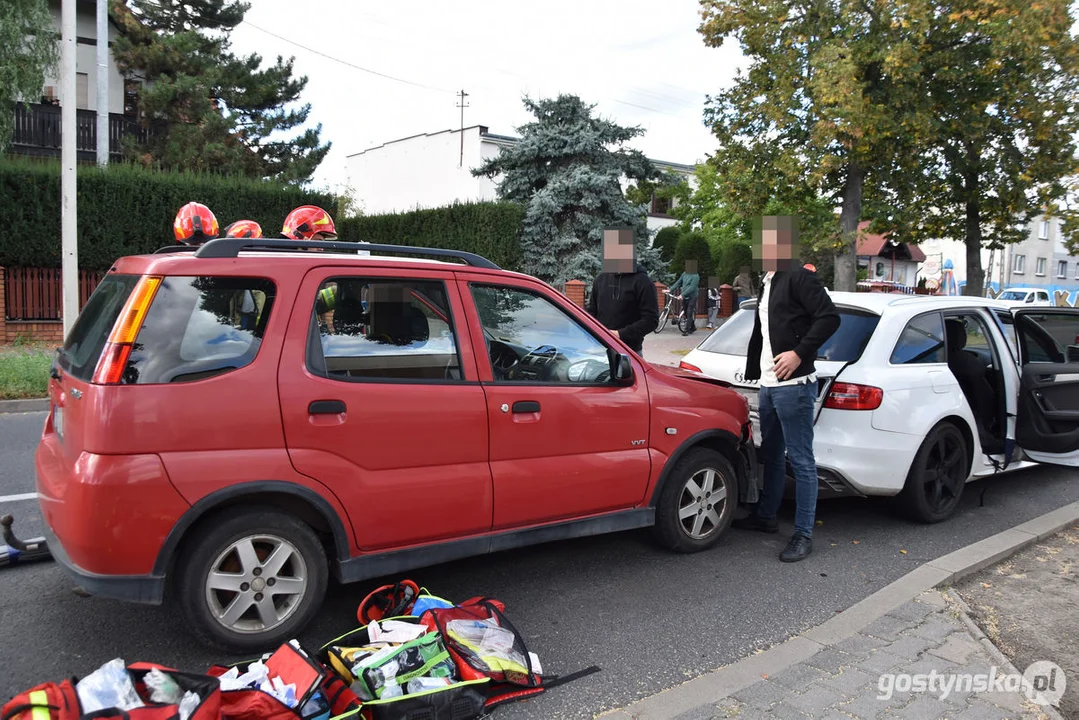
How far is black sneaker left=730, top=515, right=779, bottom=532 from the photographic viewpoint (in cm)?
531

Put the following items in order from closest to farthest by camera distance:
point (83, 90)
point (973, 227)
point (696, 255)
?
point (973, 227) < point (83, 90) < point (696, 255)

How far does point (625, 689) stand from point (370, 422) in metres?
1.57

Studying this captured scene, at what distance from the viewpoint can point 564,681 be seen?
10.7 feet

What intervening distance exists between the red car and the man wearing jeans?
94cm

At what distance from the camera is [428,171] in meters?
43.2

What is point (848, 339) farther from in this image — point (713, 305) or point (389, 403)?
point (713, 305)

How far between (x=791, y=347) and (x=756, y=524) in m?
1.38

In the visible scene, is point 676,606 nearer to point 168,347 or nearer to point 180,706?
point 180,706

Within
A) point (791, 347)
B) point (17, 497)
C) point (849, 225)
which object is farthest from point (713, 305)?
point (17, 497)

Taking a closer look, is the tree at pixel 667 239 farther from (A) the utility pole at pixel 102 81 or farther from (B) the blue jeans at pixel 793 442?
(B) the blue jeans at pixel 793 442

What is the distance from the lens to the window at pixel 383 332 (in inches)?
139

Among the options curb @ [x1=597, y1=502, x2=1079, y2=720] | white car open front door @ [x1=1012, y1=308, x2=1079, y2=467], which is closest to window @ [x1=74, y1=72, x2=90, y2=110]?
white car open front door @ [x1=1012, y1=308, x2=1079, y2=467]

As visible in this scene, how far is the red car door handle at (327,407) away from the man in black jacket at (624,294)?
2.84 meters

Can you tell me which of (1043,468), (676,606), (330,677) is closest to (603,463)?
(676,606)
